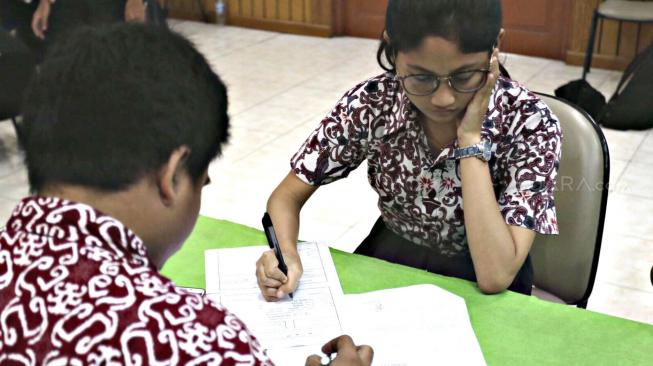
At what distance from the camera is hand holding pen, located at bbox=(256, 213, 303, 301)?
1.33 m

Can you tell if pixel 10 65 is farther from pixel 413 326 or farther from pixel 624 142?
pixel 624 142

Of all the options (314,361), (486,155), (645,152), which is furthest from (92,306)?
(645,152)

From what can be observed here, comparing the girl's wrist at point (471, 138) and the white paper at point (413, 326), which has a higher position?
the girl's wrist at point (471, 138)

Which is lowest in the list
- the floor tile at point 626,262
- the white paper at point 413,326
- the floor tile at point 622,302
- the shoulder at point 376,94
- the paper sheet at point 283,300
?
the floor tile at point 622,302

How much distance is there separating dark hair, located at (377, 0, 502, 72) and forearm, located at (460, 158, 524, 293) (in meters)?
0.23

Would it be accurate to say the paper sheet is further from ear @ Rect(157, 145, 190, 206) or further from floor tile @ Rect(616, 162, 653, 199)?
floor tile @ Rect(616, 162, 653, 199)

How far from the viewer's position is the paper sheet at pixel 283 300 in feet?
3.99

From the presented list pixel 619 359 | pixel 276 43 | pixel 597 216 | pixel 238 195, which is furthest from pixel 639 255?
pixel 276 43

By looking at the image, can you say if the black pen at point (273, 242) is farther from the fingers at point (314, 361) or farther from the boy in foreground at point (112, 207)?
the boy in foreground at point (112, 207)

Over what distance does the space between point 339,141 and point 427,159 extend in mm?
193

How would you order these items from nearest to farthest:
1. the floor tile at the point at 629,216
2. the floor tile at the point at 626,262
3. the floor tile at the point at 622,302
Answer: the floor tile at the point at 622,302
the floor tile at the point at 626,262
the floor tile at the point at 629,216

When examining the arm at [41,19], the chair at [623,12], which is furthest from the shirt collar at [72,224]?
the chair at [623,12]

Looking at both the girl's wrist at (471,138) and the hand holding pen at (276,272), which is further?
the girl's wrist at (471,138)

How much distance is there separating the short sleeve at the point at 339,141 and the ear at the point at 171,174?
0.87m
